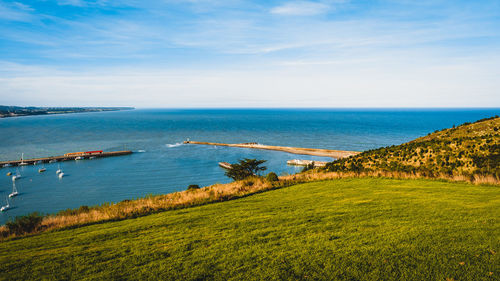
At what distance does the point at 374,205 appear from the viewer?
11.4 meters

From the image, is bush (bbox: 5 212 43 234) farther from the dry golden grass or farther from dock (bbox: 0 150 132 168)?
dock (bbox: 0 150 132 168)

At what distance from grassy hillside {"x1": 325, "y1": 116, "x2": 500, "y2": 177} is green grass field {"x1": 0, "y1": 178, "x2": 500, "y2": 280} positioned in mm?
10270

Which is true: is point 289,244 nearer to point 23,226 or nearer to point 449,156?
point 23,226

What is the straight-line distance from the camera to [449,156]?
23.1m

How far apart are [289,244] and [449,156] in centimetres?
2237

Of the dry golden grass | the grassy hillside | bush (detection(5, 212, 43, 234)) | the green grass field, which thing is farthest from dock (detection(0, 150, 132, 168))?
the green grass field

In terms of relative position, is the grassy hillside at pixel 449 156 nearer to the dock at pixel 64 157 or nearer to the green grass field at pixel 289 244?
the green grass field at pixel 289 244

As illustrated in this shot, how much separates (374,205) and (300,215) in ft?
11.3

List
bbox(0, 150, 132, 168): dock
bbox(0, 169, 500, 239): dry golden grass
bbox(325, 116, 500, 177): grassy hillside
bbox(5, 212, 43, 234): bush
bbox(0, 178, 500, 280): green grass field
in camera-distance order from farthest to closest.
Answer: bbox(0, 150, 132, 168): dock → bbox(325, 116, 500, 177): grassy hillside → bbox(0, 169, 500, 239): dry golden grass → bbox(5, 212, 43, 234): bush → bbox(0, 178, 500, 280): green grass field

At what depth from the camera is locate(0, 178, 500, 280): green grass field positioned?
248 inches

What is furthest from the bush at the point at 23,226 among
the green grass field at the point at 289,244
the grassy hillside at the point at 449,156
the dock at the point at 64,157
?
the dock at the point at 64,157

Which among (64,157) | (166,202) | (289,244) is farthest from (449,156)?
(64,157)

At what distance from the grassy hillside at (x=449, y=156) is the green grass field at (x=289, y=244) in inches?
404

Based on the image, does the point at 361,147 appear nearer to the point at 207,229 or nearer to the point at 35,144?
the point at 207,229
